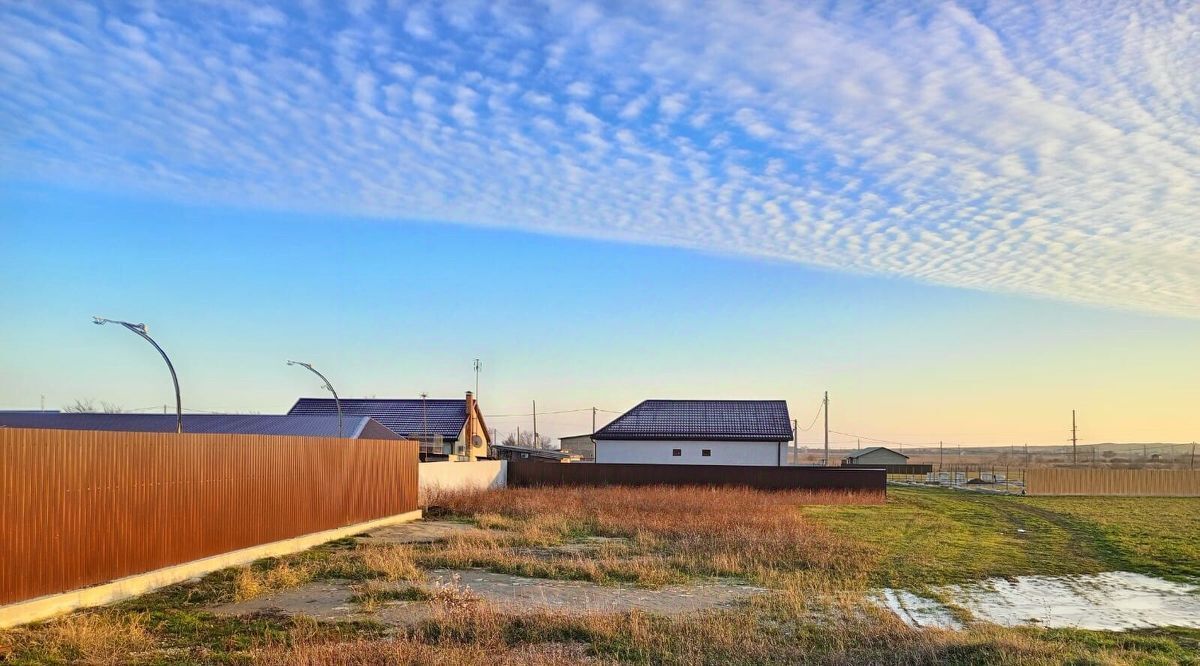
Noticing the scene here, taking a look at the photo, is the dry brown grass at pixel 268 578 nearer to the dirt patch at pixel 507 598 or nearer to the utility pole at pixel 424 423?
the dirt patch at pixel 507 598

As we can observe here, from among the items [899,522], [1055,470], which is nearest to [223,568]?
[899,522]

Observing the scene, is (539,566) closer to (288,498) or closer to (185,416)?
(288,498)

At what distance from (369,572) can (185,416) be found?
28.1 meters

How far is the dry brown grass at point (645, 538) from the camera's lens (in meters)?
13.7

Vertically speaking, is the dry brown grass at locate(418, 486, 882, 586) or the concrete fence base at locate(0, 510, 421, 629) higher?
the concrete fence base at locate(0, 510, 421, 629)

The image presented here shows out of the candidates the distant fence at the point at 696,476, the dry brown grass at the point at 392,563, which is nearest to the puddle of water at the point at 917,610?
the dry brown grass at the point at 392,563

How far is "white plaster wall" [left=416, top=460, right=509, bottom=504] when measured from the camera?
26.2m

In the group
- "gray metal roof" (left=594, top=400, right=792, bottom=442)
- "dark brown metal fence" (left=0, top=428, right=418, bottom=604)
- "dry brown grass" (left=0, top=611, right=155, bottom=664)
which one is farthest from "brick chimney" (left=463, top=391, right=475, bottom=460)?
"dry brown grass" (left=0, top=611, right=155, bottom=664)

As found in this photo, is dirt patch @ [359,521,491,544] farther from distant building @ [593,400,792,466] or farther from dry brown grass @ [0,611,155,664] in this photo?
distant building @ [593,400,792,466]

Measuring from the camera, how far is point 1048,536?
20047 mm

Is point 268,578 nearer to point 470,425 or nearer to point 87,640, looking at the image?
point 87,640

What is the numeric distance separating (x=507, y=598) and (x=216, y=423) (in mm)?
29125

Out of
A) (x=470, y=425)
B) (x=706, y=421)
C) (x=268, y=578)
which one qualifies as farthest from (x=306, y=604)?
(x=470, y=425)

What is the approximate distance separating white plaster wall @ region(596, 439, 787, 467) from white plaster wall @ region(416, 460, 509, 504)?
10.2 m
